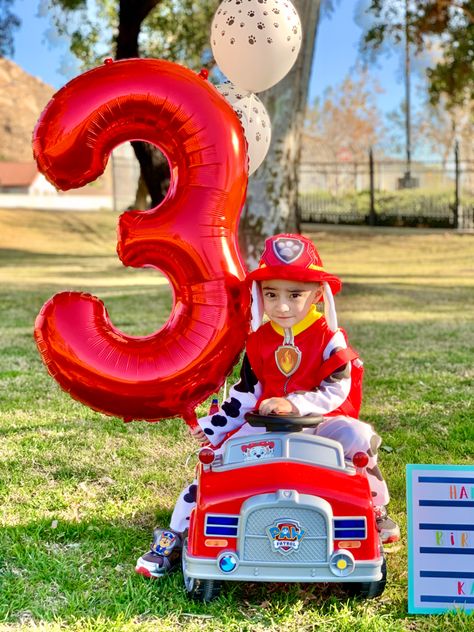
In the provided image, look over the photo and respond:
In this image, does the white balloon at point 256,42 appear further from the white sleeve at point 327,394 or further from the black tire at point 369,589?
→ the black tire at point 369,589

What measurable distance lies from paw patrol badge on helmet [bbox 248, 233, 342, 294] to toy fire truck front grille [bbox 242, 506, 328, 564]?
740mm

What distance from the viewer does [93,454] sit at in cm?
409

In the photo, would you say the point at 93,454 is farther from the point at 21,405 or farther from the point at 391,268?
the point at 391,268

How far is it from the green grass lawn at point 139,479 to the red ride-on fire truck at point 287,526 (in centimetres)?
14

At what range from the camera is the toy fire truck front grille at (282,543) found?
2.48 meters

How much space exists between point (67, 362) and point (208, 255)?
0.60 meters

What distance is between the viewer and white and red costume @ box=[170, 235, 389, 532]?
2.72m

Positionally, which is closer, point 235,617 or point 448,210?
point 235,617

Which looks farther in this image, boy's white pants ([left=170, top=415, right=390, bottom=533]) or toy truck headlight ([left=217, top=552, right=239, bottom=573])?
boy's white pants ([left=170, top=415, right=390, bottom=533])

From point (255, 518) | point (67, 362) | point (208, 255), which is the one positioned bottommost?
point (255, 518)

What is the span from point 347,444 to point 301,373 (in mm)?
288

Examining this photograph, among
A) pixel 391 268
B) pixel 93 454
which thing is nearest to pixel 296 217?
pixel 391 268

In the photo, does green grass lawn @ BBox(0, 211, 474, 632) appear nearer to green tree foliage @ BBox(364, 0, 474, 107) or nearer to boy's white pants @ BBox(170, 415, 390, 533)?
boy's white pants @ BBox(170, 415, 390, 533)

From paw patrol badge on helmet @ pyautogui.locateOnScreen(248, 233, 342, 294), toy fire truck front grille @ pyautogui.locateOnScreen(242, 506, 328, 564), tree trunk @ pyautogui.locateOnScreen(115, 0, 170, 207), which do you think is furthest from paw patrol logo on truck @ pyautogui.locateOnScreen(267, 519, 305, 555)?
tree trunk @ pyautogui.locateOnScreen(115, 0, 170, 207)
